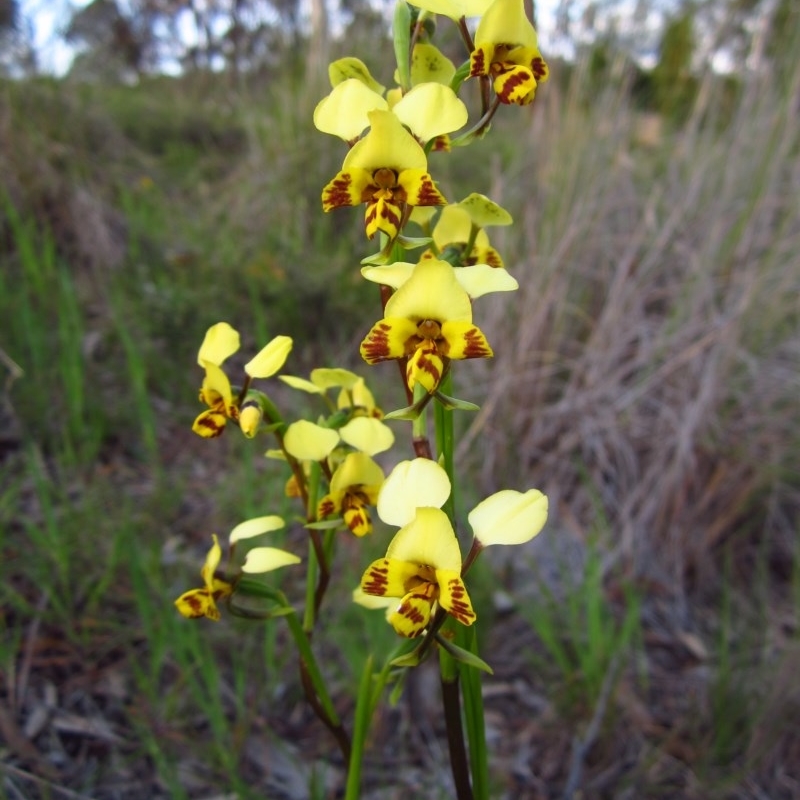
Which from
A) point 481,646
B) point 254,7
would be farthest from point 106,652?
point 254,7

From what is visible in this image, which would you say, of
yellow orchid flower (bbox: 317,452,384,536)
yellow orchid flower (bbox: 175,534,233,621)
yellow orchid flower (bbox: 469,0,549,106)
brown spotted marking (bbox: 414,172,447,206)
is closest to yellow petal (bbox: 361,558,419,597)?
yellow orchid flower (bbox: 317,452,384,536)

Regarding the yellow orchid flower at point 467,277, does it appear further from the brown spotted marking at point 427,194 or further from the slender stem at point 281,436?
the slender stem at point 281,436

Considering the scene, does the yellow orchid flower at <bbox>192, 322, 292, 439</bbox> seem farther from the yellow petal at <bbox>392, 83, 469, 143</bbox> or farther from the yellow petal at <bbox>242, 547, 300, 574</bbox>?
the yellow petal at <bbox>392, 83, 469, 143</bbox>

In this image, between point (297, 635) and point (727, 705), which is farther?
point (727, 705)

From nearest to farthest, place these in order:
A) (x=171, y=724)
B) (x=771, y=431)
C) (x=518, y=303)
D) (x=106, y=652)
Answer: (x=171, y=724), (x=106, y=652), (x=771, y=431), (x=518, y=303)

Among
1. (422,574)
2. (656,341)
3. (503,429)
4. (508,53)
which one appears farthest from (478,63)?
(656,341)

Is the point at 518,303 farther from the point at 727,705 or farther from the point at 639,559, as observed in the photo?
the point at 727,705

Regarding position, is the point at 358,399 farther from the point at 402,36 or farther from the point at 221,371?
the point at 402,36

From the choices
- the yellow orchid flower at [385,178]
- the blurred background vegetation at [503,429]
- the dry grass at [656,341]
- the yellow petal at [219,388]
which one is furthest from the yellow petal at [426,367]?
the dry grass at [656,341]
